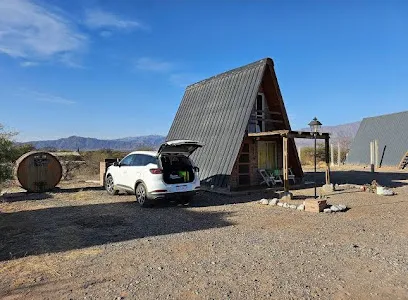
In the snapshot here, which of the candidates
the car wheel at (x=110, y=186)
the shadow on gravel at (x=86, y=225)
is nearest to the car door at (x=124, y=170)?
the car wheel at (x=110, y=186)

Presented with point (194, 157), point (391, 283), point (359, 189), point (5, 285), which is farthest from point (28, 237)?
point (359, 189)

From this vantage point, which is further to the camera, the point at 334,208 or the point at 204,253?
the point at 334,208

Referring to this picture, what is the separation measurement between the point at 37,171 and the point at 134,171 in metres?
6.41

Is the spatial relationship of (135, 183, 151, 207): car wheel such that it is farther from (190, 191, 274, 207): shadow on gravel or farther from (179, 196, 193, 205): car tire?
(190, 191, 274, 207): shadow on gravel

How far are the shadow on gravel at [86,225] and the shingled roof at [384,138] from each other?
26433 mm

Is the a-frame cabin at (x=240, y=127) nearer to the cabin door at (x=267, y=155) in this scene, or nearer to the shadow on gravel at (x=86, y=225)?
the cabin door at (x=267, y=155)

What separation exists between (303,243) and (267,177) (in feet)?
31.1

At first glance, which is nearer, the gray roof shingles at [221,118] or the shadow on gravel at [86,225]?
the shadow on gravel at [86,225]

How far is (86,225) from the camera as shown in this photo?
8602mm

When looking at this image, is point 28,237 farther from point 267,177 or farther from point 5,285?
point 267,177

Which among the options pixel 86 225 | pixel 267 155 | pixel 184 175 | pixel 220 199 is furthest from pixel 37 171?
pixel 267 155

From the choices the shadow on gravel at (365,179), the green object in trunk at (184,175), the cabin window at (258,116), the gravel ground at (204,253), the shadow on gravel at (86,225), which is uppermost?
the cabin window at (258,116)

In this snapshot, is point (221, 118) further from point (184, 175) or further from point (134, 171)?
point (134, 171)

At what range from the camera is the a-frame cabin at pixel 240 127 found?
14.7 meters
